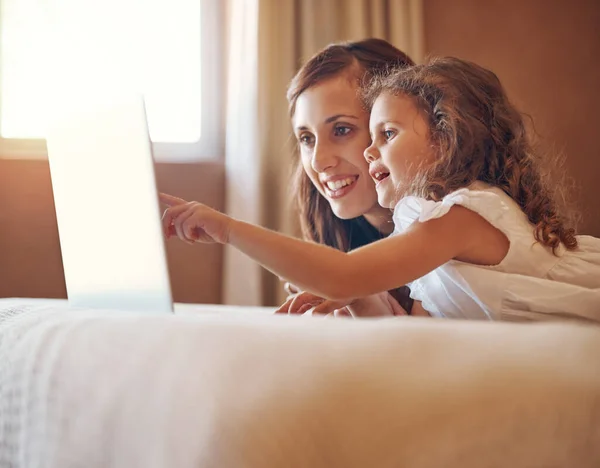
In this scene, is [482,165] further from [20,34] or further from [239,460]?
[20,34]

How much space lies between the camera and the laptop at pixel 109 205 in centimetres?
82

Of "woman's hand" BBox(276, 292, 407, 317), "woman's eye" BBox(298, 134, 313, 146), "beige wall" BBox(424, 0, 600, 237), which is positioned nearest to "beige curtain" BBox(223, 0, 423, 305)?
"beige wall" BBox(424, 0, 600, 237)

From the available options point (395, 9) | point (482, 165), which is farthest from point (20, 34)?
point (482, 165)

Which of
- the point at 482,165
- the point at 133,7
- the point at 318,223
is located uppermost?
the point at 133,7

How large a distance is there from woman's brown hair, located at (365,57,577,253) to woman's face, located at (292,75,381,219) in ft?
0.90

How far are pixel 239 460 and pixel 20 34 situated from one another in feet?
7.71

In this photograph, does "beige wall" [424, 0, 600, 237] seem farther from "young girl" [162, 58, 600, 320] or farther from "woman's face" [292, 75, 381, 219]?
"young girl" [162, 58, 600, 320]

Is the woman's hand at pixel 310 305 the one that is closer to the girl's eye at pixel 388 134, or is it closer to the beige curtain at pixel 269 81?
the girl's eye at pixel 388 134

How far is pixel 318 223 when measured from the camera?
1795 millimetres

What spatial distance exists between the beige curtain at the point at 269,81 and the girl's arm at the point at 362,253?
116cm

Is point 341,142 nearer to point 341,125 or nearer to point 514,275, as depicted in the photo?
point 341,125

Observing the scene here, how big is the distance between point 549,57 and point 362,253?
2.00 metres

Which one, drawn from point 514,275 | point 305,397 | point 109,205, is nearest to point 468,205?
point 514,275

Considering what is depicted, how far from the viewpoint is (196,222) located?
3.43 ft
